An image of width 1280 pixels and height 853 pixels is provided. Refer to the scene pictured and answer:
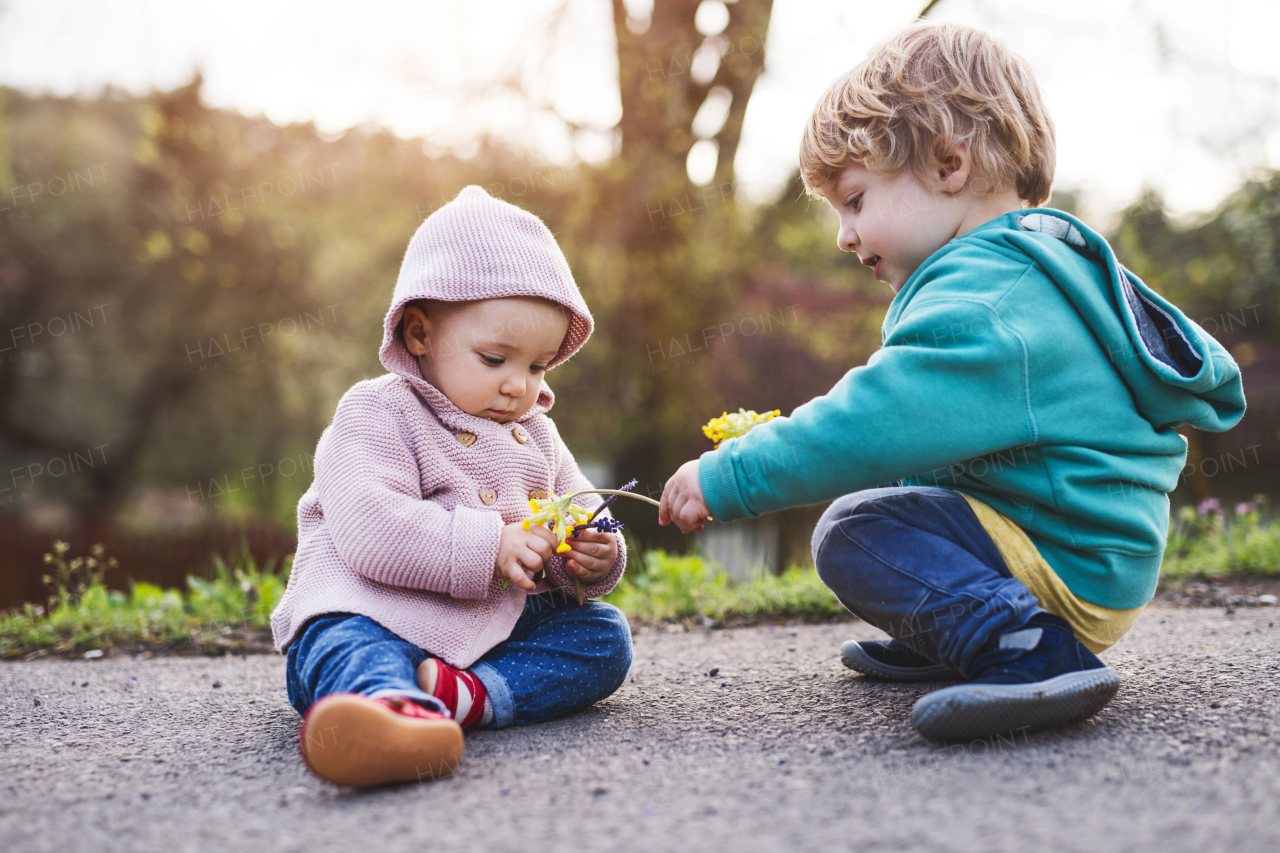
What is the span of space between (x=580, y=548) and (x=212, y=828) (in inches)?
38.0

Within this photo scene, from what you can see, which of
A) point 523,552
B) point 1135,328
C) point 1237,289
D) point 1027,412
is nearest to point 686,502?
point 523,552

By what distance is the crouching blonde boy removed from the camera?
5.60ft

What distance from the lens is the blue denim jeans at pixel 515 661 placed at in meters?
1.75

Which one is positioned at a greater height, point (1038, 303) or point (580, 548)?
point (1038, 303)

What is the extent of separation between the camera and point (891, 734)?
68.3 inches

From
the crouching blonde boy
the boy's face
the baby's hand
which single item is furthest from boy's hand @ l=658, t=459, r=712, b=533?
the boy's face

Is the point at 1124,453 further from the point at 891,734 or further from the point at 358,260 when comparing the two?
the point at 358,260

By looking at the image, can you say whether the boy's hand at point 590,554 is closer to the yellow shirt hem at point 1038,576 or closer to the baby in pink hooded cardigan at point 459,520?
the baby in pink hooded cardigan at point 459,520

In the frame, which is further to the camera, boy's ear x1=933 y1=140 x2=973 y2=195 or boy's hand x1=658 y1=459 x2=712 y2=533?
boy's ear x1=933 y1=140 x2=973 y2=195

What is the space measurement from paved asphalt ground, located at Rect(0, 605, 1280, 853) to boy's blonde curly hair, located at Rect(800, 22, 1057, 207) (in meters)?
1.22

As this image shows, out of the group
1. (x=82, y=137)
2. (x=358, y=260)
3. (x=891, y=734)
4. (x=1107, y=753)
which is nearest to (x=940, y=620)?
(x=891, y=734)

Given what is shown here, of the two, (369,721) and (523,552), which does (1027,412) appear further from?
(369,721)

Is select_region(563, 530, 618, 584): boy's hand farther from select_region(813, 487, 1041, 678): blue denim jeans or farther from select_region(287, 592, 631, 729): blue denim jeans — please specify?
select_region(813, 487, 1041, 678): blue denim jeans

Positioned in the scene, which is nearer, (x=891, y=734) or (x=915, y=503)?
(x=891, y=734)
